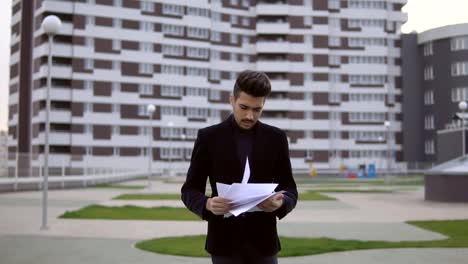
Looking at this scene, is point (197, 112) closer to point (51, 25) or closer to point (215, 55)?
point (215, 55)

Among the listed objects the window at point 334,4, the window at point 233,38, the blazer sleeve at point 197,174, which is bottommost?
the blazer sleeve at point 197,174

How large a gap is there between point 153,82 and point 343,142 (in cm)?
2726

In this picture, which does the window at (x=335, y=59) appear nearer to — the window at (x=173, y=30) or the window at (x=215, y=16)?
the window at (x=215, y=16)

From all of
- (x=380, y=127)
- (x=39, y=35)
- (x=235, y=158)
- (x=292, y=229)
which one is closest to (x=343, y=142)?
(x=380, y=127)

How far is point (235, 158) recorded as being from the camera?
4.10 metres

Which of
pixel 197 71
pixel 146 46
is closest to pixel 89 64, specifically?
pixel 146 46

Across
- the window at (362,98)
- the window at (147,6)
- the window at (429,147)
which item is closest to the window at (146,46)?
the window at (147,6)

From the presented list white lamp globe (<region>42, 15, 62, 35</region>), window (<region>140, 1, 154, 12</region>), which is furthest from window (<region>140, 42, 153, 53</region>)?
white lamp globe (<region>42, 15, 62, 35</region>)

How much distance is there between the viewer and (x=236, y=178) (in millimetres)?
4113

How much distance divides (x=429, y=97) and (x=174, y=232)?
7457cm

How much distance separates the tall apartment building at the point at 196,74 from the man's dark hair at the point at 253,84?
65.5 m

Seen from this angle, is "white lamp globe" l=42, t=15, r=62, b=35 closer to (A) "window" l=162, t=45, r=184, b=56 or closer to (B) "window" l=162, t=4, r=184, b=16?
(A) "window" l=162, t=45, r=184, b=56

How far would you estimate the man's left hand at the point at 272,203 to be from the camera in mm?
3952

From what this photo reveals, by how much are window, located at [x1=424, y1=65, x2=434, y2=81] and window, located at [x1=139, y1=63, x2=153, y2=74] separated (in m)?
36.8
